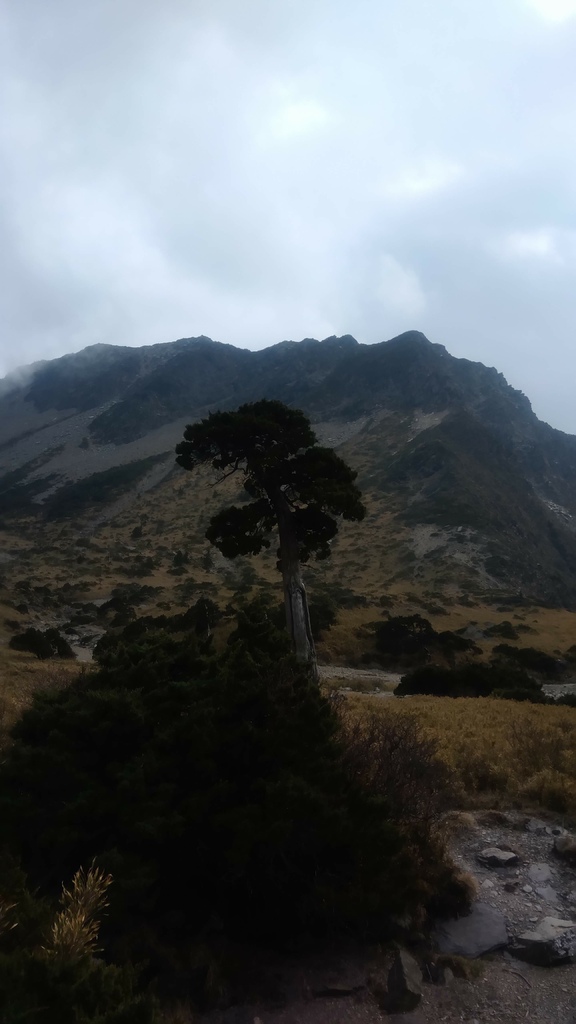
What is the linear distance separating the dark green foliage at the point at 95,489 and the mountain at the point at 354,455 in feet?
1.22

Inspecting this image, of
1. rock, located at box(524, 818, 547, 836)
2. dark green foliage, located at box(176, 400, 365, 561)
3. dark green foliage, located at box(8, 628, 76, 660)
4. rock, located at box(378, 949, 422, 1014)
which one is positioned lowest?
dark green foliage, located at box(8, 628, 76, 660)

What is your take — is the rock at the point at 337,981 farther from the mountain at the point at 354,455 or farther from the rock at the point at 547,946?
the mountain at the point at 354,455

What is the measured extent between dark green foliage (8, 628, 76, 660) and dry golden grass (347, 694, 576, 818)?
1545 centimetres

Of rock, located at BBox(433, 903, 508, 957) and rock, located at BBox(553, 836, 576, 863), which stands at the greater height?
rock, located at BBox(553, 836, 576, 863)

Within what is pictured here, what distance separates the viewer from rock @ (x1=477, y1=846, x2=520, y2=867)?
6.15 metres

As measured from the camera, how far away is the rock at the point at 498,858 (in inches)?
242

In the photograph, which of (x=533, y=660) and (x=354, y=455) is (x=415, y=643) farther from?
(x=354, y=455)

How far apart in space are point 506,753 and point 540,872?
3246mm

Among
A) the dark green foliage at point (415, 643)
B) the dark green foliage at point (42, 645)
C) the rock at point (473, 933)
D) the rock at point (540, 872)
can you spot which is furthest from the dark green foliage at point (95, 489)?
the rock at point (473, 933)

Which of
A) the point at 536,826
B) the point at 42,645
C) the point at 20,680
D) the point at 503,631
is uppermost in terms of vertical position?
the point at 536,826

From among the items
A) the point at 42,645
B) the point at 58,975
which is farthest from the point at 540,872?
the point at 42,645

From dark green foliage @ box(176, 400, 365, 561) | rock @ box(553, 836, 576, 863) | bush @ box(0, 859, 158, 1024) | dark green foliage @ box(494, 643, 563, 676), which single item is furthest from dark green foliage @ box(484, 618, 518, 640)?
bush @ box(0, 859, 158, 1024)

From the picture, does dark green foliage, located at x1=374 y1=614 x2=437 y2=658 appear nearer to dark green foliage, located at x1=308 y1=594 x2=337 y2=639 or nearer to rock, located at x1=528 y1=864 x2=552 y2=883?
dark green foliage, located at x1=308 y1=594 x2=337 y2=639

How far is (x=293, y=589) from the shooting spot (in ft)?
41.8
